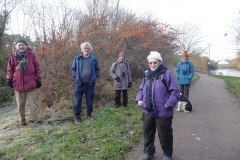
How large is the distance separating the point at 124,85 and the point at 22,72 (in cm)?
318

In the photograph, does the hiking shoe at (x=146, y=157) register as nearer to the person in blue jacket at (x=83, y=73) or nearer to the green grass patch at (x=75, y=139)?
the green grass patch at (x=75, y=139)

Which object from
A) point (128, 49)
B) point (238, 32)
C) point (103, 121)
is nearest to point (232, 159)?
point (103, 121)

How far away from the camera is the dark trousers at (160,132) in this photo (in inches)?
159

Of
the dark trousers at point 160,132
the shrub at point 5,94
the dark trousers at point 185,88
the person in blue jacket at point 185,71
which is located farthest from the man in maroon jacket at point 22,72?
the shrub at point 5,94

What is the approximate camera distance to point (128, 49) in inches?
480

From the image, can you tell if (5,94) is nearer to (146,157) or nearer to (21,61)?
(21,61)

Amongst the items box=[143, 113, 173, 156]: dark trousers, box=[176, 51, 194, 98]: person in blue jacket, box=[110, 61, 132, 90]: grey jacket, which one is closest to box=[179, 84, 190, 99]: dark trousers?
box=[176, 51, 194, 98]: person in blue jacket

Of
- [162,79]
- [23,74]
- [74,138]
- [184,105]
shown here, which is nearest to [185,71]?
[184,105]

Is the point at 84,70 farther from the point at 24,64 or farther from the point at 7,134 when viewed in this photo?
the point at 7,134

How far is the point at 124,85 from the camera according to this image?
312 inches

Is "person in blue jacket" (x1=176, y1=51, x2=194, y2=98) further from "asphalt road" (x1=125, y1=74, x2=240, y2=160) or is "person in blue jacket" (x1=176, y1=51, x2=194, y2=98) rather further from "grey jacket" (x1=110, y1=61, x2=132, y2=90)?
"grey jacket" (x1=110, y1=61, x2=132, y2=90)

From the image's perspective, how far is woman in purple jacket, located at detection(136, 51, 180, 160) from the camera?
3969 mm

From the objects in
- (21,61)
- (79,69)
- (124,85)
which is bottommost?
(124,85)

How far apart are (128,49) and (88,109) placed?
241 inches
